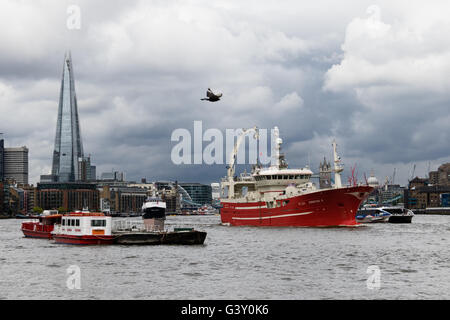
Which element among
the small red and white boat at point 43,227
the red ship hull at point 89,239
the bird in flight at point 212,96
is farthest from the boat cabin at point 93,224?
the bird in flight at point 212,96

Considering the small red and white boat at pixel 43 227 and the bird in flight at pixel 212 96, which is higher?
the bird in flight at pixel 212 96

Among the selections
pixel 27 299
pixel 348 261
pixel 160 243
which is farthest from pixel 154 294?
pixel 160 243

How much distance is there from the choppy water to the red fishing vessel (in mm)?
17296

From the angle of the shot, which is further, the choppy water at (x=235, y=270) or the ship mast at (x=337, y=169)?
the ship mast at (x=337, y=169)

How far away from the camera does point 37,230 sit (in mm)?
94312

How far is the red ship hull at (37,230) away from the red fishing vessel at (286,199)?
119ft

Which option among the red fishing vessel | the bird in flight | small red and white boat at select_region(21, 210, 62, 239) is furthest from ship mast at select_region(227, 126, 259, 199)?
the bird in flight

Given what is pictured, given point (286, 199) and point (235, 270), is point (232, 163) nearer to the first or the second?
point (286, 199)

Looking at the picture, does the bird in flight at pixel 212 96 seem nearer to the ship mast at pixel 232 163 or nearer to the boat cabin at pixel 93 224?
the boat cabin at pixel 93 224

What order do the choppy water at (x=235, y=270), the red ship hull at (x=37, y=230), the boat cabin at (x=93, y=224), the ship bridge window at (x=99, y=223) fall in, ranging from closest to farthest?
1. the choppy water at (x=235, y=270)
2. the boat cabin at (x=93, y=224)
3. the ship bridge window at (x=99, y=223)
4. the red ship hull at (x=37, y=230)

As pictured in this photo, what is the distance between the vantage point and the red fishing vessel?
301 feet

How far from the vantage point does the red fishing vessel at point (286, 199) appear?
9188 centimetres

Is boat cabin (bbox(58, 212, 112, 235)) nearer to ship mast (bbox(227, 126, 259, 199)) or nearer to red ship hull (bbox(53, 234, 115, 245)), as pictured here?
red ship hull (bbox(53, 234, 115, 245))
